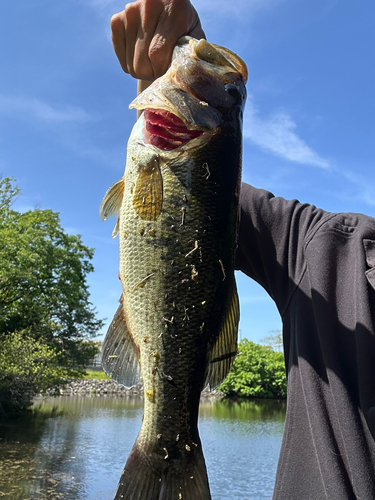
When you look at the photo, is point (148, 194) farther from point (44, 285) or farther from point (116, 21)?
point (44, 285)

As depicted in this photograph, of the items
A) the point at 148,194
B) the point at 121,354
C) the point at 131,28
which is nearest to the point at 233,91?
the point at 131,28

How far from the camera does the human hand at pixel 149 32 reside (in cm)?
184

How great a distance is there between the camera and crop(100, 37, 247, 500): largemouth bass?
5.53 feet

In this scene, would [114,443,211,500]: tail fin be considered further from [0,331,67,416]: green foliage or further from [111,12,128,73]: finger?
[0,331,67,416]: green foliage

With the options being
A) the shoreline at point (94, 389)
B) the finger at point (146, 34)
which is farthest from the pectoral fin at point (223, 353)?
the shoreline at point (94, 389)

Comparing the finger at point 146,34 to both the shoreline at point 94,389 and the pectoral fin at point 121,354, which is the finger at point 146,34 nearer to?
the pectoral fin at point 121,354

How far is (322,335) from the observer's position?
1.64 m

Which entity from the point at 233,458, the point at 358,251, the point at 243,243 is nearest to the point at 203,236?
the point at 243,243

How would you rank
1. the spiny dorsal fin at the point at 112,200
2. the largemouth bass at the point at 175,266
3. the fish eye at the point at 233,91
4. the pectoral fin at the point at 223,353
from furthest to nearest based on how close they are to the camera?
the fish eye at the point at 233,91 < the spiny dorsal fin at the point at 112,200 < the pectoral fin at the point at 223,353 < the largemouth bass at the point at 175,266

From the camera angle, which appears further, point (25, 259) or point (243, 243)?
point (25, 259)

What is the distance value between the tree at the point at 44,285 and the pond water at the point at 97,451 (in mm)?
5033

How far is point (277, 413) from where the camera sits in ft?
129

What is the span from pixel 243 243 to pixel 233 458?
22.1 meters

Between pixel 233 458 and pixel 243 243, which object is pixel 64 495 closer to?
pixel 233 458
